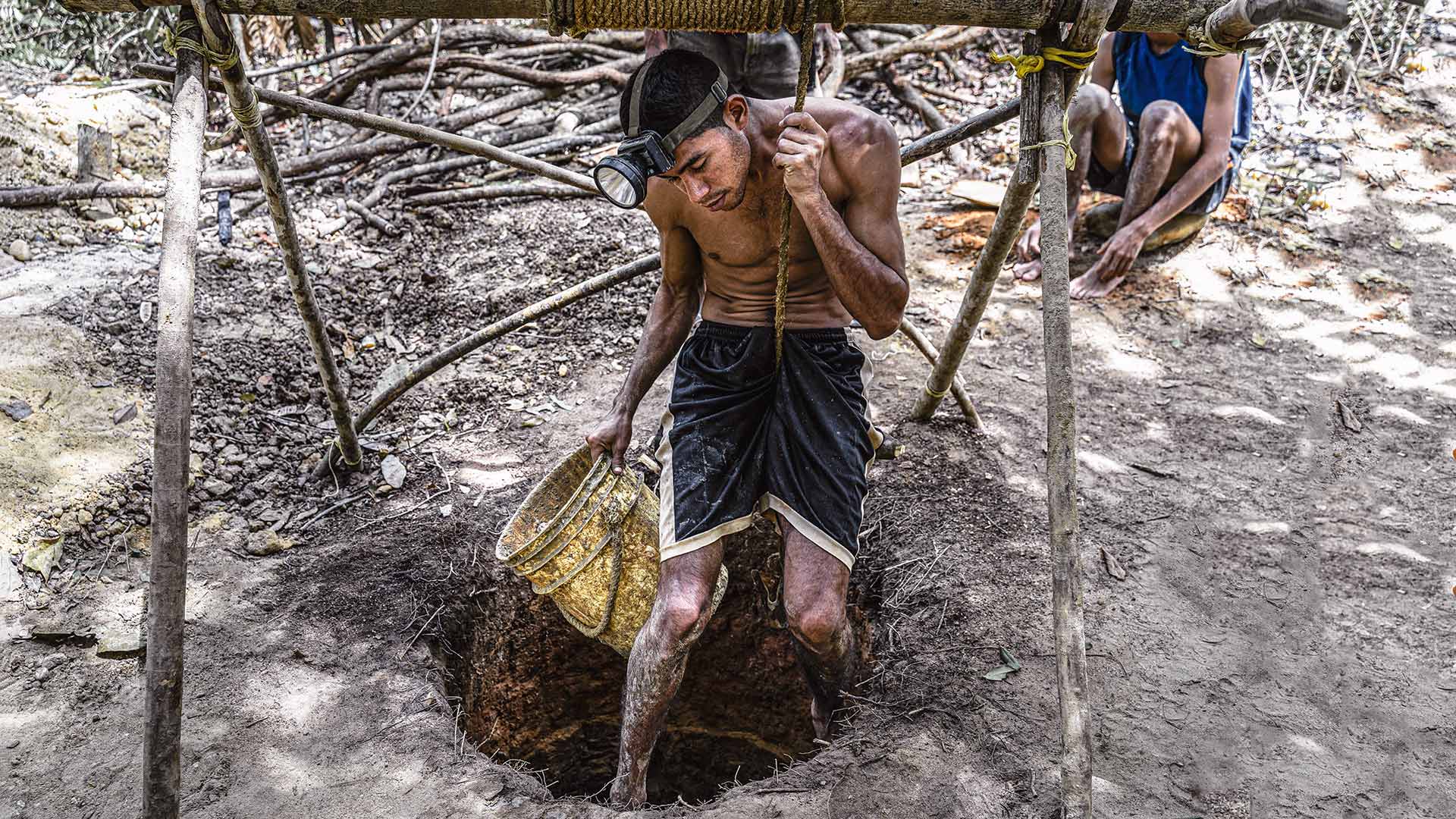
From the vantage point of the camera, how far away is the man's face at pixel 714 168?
2402 mm

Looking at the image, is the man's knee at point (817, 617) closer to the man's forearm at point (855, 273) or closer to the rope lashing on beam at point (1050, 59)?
the man's forearm at point (855, 273)

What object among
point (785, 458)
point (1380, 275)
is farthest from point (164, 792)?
point (1380, 275)

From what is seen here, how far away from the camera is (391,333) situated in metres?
4.54

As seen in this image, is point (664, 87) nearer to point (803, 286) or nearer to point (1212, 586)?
point (803, 286)

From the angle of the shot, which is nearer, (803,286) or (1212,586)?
(803,286)

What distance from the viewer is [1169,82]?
4.61 m

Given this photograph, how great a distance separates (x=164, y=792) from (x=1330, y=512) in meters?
3.54

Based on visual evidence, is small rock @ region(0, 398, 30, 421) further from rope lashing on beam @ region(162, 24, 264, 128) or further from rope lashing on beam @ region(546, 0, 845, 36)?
rope lashing on beam @ region(546, 0, 845, 36)

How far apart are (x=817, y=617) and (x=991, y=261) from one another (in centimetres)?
130

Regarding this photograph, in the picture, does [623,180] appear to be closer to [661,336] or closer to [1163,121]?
[661,336]

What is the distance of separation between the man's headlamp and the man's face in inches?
1.7

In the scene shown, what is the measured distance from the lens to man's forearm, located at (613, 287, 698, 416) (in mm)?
2930

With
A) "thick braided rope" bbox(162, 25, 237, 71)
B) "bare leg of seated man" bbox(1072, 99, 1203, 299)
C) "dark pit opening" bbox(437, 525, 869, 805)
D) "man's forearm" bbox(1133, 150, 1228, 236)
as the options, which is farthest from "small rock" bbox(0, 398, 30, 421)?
"man's forearm" bbox(1133, 150, 1228, 236)

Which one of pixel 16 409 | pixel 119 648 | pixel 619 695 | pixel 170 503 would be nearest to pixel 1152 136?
pixel 619 695
